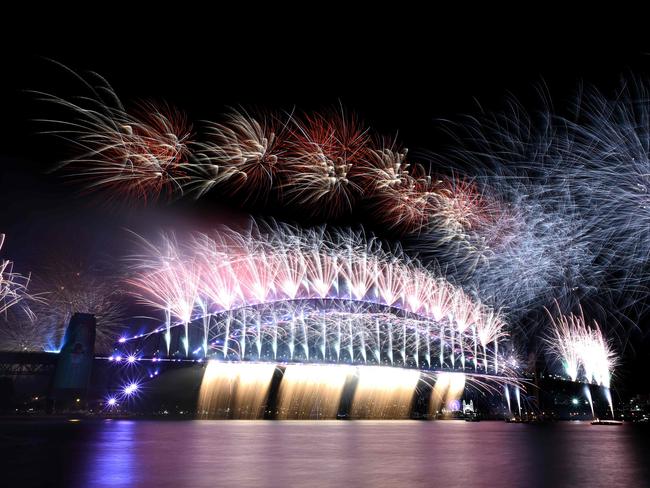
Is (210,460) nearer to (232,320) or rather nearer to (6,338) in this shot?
(232,320)

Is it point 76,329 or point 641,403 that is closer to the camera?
point 76,329

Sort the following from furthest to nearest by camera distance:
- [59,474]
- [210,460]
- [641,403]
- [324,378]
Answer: [641,403]
[324,378]
[210,460]
[59,474]

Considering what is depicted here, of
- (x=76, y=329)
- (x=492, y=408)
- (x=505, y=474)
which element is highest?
(x=76, y=329)

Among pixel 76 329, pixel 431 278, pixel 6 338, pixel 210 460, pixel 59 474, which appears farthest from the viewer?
pixel 6 338

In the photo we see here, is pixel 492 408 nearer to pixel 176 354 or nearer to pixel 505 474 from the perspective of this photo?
pixel 176 354

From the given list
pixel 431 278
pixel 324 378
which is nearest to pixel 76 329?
pixel 324 378

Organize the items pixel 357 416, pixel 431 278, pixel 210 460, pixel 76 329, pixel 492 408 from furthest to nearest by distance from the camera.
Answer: pixel 492 408
pixel 357 416
pixel 76 329
pixel 431 278
pixel 210 460

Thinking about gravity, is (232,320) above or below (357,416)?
above

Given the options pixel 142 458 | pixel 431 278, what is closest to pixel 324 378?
pixel 431 278

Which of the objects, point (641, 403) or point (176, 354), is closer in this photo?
point (176, 354)
